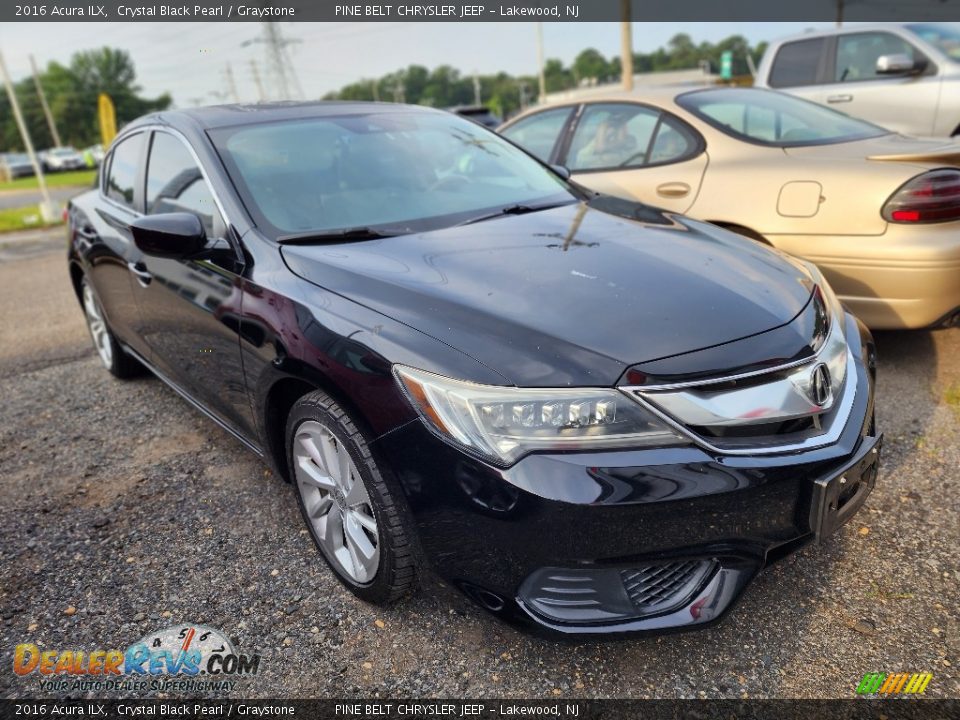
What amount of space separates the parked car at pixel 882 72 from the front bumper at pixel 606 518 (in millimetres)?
5612

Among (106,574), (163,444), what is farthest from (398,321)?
(163,444)

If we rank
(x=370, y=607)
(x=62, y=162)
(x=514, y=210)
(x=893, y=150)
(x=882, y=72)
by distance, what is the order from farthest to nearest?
(x=62, y=162)
(x=882, y=72)
(x=893, y=150)
(x=514, y=210)
(x=370, y=607)

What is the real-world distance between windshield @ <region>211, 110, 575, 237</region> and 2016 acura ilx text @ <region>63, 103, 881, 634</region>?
1cm

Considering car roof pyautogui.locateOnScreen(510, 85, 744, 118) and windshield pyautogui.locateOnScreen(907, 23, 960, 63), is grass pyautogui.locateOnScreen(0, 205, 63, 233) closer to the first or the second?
car roof pyautogui.locateOnScreen(510, 85, 744, 118)

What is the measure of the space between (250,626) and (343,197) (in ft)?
5.01

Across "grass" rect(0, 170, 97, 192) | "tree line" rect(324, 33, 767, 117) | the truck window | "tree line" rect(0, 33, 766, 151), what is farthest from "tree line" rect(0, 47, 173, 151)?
the truck window

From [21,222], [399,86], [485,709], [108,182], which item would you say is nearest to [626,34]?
[21,222]

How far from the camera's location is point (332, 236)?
8.19 ft

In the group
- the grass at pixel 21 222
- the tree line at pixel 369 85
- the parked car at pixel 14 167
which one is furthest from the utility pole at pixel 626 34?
the tree line at pixel 369 85

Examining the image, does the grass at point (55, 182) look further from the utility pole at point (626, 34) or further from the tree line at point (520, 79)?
the tree line at point (520, 79)

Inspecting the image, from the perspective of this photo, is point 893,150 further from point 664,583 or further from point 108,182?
point 108,182

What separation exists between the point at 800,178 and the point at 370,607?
2.92 m

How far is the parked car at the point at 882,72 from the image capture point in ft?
20.0

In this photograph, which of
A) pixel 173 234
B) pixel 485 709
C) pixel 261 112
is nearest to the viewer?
pixel 485 709
